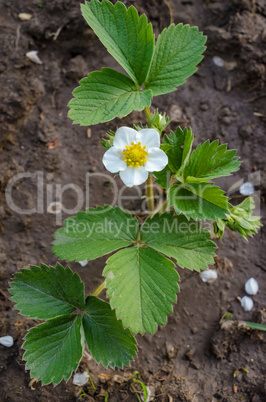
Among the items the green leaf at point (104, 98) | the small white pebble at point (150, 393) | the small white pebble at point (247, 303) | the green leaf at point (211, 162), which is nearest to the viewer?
the green leaf at point (104, 98)

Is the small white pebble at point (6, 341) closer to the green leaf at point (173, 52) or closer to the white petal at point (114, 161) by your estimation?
the white petal at point (114, 161)

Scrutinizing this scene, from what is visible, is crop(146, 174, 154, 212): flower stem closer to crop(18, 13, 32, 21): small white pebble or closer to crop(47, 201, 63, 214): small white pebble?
crop(47, 201, 63, 214): small white pebble

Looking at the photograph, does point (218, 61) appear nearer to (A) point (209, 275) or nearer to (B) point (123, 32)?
(B) point (123, 32)

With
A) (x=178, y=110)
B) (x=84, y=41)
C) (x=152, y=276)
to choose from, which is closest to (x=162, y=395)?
(x=152, y=276)

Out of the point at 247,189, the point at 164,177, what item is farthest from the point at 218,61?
the point at 164,177

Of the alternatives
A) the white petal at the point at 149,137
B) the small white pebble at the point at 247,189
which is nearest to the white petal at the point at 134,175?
the white petal at the point at 149,137
